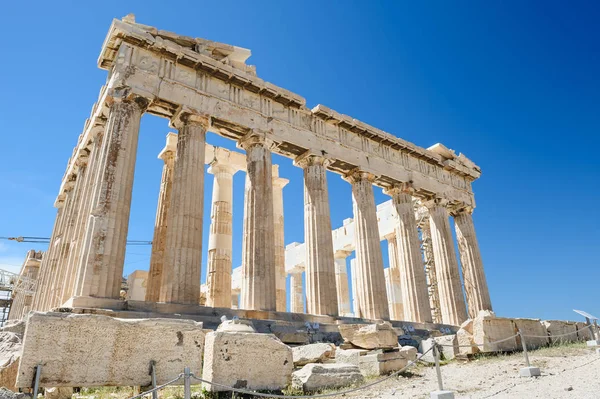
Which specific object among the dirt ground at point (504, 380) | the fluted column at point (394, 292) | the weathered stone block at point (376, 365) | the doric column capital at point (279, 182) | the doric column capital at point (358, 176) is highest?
the doric column capital at point (279, 182)

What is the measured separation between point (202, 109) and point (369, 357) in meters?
10.4

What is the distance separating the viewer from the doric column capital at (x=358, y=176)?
20328 mm

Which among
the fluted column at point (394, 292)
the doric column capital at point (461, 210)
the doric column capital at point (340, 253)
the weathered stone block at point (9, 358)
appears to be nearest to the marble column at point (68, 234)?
the weathered stone block at point (9, 358)

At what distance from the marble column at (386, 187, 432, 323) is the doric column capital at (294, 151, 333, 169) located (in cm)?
500

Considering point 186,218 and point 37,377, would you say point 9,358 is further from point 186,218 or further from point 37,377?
point 186,218

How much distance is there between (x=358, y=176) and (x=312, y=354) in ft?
38.1

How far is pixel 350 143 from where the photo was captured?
2044 cm

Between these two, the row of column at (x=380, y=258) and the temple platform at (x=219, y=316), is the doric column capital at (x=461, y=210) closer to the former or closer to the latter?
the row of column at (x=380, y=258)

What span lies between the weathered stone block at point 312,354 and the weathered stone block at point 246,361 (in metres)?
2.30

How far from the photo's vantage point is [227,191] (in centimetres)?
2003

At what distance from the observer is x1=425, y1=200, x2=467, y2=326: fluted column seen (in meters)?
21.7

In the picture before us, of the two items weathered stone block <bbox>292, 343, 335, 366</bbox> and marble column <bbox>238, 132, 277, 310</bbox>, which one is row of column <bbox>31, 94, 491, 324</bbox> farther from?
weathered stone block <bbox>292, 343, 335, 366</bbox>

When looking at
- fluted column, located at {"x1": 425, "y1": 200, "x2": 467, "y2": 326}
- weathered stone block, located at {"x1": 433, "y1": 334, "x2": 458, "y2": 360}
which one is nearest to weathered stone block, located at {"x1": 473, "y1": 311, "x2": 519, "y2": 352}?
weathered stone block, located at {"x1": 433, "y1": 334, "x2": 458, "y2": 360}

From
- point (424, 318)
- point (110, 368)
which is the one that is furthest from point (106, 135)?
point (424, 318)
